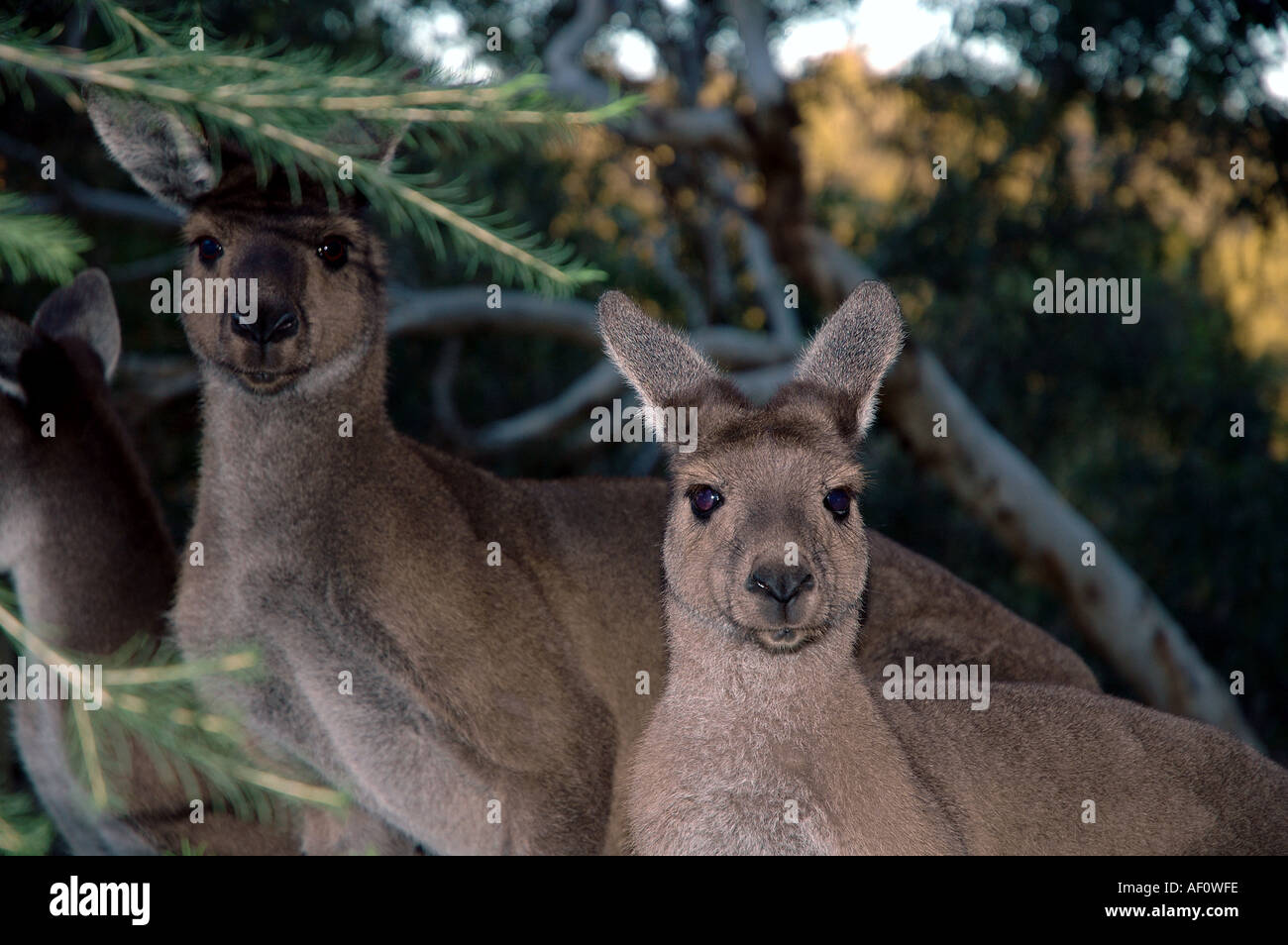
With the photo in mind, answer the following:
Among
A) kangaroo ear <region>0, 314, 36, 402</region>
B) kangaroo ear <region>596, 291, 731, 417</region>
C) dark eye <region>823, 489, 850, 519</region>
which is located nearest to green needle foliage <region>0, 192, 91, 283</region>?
kangaroo ear <region>596, 291, 731, 417</region>

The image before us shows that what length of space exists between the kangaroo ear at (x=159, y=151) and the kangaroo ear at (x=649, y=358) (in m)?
1.20

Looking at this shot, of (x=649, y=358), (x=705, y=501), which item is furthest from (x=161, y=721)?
(x=649, y=358)

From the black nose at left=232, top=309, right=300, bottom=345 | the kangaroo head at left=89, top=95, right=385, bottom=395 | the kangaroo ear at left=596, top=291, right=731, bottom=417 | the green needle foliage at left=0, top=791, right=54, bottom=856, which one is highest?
the kangaroo head at left=89, top=95, right=385, bottom=395

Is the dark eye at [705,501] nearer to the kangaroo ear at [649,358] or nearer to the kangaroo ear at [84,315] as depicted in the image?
the kangaroo ear at [649,358]

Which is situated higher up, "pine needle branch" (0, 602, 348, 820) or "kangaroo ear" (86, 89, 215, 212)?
"kangaroo ear" (86, 89, 215, 212)

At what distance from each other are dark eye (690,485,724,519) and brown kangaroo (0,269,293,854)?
2018 mm

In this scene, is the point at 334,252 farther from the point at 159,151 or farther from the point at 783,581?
the point at 783,581

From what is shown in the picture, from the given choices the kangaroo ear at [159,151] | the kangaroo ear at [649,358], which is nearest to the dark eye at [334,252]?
the kangaroo ear at [159,151]

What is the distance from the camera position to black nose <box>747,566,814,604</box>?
303 cm

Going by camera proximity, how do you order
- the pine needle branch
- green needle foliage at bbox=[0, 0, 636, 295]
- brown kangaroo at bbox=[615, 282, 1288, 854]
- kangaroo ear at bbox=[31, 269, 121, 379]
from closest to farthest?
the pine needle branch < green needle foliage at bbox=[0, 0, 636, 295] < brown kangaroo at bbox=[615, 282, 1288, 854] < kangaroo ear at bbox=[31, 269, 121, 379]

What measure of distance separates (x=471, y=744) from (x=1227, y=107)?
674cm

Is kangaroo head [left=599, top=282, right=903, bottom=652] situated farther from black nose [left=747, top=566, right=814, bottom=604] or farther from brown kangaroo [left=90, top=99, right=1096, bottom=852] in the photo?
brown kangaroo [left=90, top=99, right=1096, bottom=852]

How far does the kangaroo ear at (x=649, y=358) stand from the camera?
11.6ft

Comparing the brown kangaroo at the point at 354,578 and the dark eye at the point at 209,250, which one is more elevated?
the dark eye at the point at 209,250
